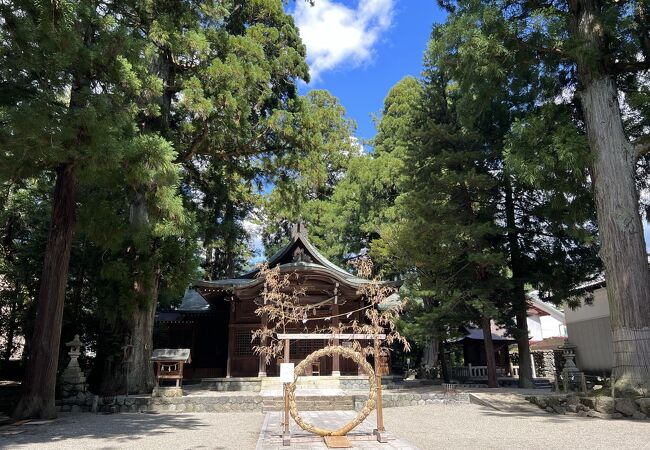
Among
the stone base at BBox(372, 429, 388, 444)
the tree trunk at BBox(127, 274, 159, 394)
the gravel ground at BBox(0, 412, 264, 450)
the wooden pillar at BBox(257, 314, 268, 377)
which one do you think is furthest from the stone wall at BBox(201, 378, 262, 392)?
the stone base at BBox(372, 429, 388, 444)

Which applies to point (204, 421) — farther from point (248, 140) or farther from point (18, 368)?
point (18, 368)

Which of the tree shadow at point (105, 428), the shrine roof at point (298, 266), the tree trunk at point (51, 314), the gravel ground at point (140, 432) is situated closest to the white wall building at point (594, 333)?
the shrine roof at point (298, 266)

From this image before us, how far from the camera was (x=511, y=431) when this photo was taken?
720cm

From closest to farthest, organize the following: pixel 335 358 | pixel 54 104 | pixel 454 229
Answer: pixel 54 104
pixel 454 229
pixel 335 358

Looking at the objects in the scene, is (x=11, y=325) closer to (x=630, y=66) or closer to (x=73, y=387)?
(x=73, y=387)

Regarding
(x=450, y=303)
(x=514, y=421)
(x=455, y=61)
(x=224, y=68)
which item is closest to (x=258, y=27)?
(x=224, y=68)

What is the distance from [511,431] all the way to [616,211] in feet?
17.0

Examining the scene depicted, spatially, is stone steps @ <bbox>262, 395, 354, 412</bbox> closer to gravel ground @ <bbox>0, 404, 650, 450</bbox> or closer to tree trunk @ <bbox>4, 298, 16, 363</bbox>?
gravel ground @ <bbox>0, 404, 650, 450</bbox>

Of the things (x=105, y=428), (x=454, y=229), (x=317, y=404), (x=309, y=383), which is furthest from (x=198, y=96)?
(x=309, y=383)

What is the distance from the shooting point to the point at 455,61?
10.8 m

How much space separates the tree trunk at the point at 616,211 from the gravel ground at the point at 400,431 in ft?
4.49

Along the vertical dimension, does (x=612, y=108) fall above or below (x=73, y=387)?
above

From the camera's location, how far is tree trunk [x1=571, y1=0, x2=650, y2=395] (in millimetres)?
8531

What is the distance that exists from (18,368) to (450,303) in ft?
52.7
